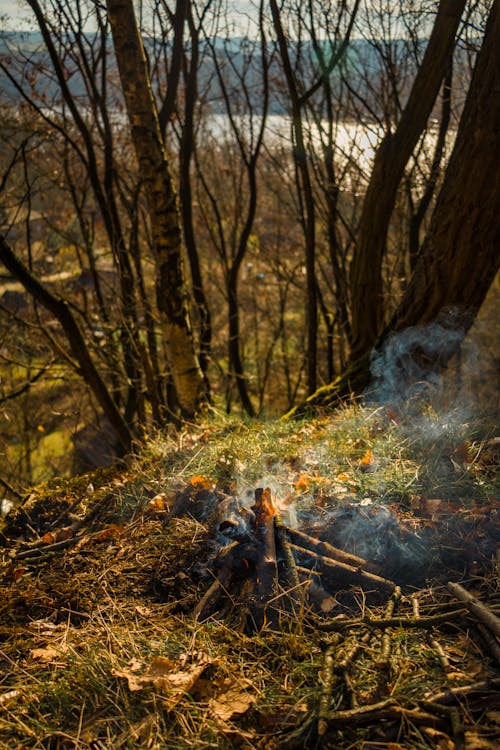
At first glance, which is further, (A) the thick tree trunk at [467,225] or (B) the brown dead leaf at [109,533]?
(A) the thick tree trunk at [467,225]

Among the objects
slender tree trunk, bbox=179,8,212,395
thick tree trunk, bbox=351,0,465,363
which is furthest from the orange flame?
slender tree trunk, bbox=179,8,212,395

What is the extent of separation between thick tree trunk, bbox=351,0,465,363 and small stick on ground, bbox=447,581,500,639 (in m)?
3.47

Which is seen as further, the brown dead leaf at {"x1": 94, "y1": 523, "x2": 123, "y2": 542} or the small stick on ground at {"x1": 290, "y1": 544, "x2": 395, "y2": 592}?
the brown dead leaf at {"x1": 94, "y1": 523, "x2": 123, "y2": 542}

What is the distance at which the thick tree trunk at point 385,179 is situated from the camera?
4047 mm

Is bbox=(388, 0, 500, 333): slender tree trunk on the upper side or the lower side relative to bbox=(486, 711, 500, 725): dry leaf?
upper

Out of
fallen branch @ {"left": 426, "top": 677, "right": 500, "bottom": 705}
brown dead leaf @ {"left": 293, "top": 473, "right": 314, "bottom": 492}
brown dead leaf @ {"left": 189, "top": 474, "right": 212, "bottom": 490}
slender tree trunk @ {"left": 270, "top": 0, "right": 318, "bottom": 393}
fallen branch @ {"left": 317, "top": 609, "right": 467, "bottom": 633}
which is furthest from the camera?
slender tree trunk @ {"left": 270, "top": 0, "right": 318, "bottom": 393}

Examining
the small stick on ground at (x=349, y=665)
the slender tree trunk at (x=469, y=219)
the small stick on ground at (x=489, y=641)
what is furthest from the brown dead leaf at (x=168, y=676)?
the slender tree trunk at (x=469, y=219)

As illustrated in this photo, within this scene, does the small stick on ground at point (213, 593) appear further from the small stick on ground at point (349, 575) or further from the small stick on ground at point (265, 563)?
the small stick on ground at point (349, 575)

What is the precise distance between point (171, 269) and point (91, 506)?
8.40ft

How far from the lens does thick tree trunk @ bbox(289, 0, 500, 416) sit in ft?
11.2

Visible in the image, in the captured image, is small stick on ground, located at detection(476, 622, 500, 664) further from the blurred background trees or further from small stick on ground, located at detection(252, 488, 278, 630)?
the blurred background trees

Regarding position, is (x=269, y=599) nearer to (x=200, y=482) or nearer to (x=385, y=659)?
(x=385, y=659)

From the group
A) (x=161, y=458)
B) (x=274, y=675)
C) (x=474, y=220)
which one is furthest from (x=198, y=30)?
(x=274, y=675)

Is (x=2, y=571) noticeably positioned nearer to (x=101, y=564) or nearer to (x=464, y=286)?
(x=101, y=564)
